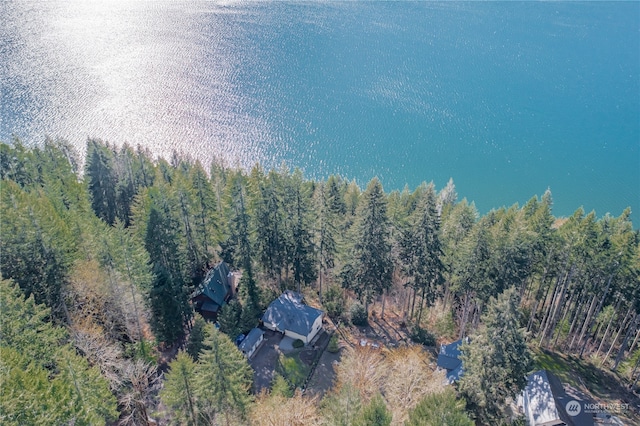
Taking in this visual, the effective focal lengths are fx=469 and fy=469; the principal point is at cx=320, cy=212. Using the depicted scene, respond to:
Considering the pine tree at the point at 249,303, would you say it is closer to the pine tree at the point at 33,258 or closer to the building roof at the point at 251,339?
the building roof at the point at 251,339

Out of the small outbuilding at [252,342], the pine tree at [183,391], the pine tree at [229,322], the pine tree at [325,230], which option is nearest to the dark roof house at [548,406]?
the pine tree at [325,230]

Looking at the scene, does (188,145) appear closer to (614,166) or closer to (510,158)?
(510,158)

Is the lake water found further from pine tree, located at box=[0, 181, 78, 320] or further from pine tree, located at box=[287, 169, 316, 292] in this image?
pine tree, located at box=[0, 181, 78, 320]

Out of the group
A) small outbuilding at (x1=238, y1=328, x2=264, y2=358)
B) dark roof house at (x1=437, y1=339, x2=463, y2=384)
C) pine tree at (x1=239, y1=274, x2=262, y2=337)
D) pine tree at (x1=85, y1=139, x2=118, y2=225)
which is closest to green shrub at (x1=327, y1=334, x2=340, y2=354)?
small outbuilding at (x1=238, y1=328, x2=264, y2=358)

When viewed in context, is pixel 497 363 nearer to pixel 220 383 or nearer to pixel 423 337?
pixel 423 337

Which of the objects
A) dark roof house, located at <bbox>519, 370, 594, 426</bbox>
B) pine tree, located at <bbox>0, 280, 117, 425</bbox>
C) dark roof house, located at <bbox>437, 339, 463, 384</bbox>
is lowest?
dark roof house, located at <bbox>437, 339, 463, 384</bbox>

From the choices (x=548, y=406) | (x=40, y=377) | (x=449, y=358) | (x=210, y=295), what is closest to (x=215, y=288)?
(x=210, y=295)
